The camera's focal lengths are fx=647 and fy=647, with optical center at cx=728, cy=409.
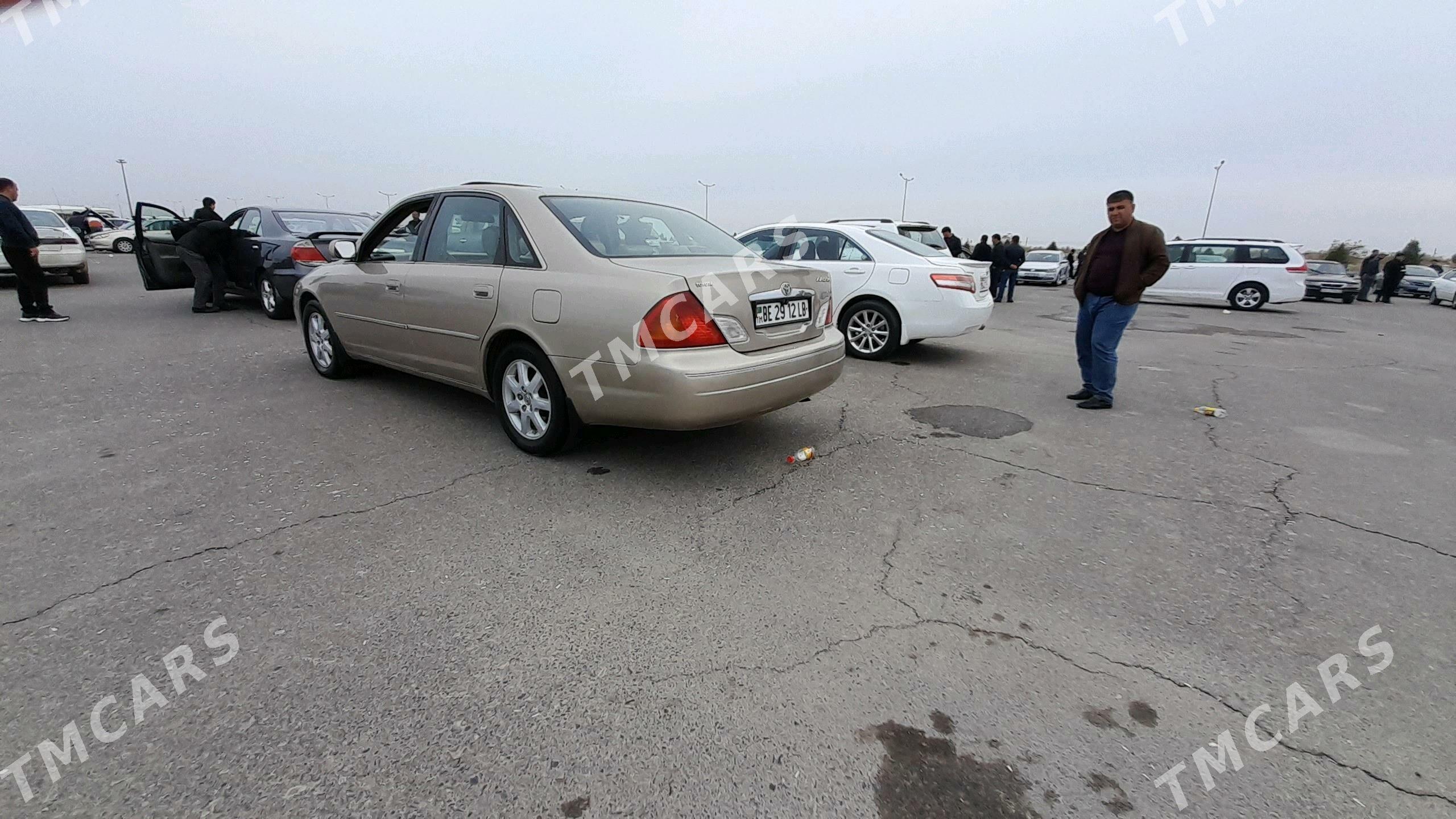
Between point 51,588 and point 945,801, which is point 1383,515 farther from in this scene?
point 51,588

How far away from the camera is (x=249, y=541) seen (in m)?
2.90

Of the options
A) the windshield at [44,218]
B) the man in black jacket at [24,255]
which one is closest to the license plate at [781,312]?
the man in black jacket at [24,255]

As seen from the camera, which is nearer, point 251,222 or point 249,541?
point 249,541

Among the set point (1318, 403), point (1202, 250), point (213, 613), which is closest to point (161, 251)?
point (213, 613)

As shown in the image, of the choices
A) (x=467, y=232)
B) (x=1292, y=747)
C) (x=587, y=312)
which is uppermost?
(x=467, y=232)

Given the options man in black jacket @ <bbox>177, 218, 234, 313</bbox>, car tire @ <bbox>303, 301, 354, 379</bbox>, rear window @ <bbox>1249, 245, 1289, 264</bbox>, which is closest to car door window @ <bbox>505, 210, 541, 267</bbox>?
car tire @ <bbox>303, 301, 354, 379</bbox>

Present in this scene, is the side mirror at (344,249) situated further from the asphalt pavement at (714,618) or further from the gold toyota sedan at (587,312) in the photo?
the asphalt pavement at (714,618)

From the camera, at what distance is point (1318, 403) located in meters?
5.96

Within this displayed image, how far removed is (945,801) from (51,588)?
331 centimetres

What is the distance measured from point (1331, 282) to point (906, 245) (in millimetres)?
22868

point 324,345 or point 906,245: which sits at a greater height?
point 906,245

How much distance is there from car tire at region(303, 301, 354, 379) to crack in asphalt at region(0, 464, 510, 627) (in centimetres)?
266

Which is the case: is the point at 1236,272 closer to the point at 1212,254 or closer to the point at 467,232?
the point at 1212,254

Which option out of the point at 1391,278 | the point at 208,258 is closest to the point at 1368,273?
the point at 1391,278
